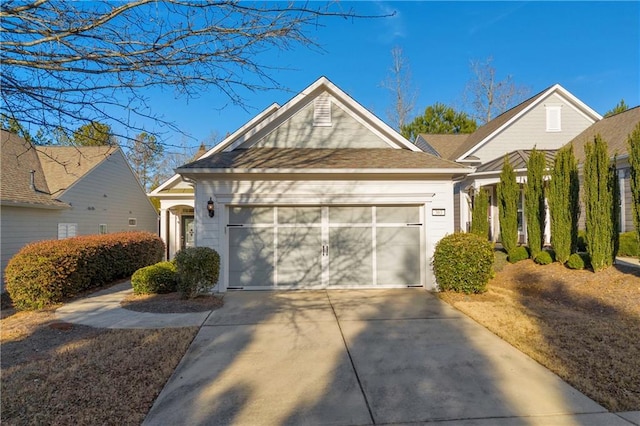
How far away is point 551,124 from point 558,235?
973 cm

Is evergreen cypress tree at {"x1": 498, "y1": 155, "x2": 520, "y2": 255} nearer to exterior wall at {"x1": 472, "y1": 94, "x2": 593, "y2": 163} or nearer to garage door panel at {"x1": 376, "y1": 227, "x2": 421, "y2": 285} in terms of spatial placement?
garage door panel at {"x1": 376, "y1": 227, "x2": 421, "y2": 285}

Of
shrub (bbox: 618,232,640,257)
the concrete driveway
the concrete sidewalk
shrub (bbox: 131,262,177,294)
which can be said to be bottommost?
the concrete driveway

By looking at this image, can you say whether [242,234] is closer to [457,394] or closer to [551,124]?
[457,394]

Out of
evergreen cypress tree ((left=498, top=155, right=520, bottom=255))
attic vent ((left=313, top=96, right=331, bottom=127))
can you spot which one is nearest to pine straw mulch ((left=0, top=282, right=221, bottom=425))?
attic vent ((left=313, top=96, right=331, bottom=127))

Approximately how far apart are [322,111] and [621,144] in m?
11.2

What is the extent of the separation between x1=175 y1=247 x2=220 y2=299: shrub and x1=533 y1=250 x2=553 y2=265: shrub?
29.7ft

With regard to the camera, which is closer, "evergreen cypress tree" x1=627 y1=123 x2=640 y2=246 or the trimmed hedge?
the trimmed hedge

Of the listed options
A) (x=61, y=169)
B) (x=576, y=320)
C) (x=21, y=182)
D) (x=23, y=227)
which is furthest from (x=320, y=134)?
(x=61, y=169)

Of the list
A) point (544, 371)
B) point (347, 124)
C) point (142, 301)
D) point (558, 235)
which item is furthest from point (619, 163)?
point (142, 301)

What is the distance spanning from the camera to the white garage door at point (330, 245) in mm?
8586

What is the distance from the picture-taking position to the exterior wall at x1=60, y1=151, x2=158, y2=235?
545 inches

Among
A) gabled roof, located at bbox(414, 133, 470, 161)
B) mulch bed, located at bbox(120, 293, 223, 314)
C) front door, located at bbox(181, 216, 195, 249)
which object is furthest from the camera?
gabled roof, located at bbox(414, 133, 470, 161)

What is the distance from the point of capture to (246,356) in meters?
4.49

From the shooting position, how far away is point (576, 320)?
18.8 feet
